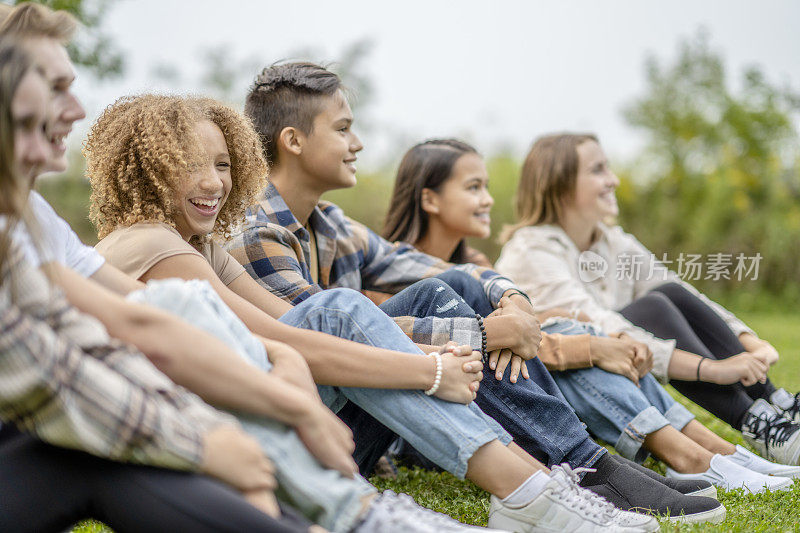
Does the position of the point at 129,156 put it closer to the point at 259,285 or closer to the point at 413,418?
the point at 259,285

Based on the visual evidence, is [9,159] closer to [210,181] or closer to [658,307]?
[210,181]

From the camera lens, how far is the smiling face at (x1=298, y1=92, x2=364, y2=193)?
3.06m

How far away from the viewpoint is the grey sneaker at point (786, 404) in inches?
129

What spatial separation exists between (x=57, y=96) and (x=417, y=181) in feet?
8.14

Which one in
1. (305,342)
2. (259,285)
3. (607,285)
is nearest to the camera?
(305,342)

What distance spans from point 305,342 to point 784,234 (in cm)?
1062

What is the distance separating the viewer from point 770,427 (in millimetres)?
3217

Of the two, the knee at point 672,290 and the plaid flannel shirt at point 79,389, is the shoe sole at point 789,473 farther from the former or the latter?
the plaid flannel shirt at point 79,389

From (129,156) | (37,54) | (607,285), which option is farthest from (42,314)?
(607,285)

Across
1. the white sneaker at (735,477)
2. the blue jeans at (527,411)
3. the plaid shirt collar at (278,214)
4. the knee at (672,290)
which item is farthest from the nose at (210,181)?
the knee at (672,290)

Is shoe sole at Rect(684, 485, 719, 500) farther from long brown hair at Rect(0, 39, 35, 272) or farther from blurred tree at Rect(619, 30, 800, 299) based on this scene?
blurred tree at Rect(619, 30, 800, 299)

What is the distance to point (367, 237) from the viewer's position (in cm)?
332

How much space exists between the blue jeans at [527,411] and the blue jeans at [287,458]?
0.83m

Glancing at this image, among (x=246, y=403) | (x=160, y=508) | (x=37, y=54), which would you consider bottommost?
(x=160, y=508)
